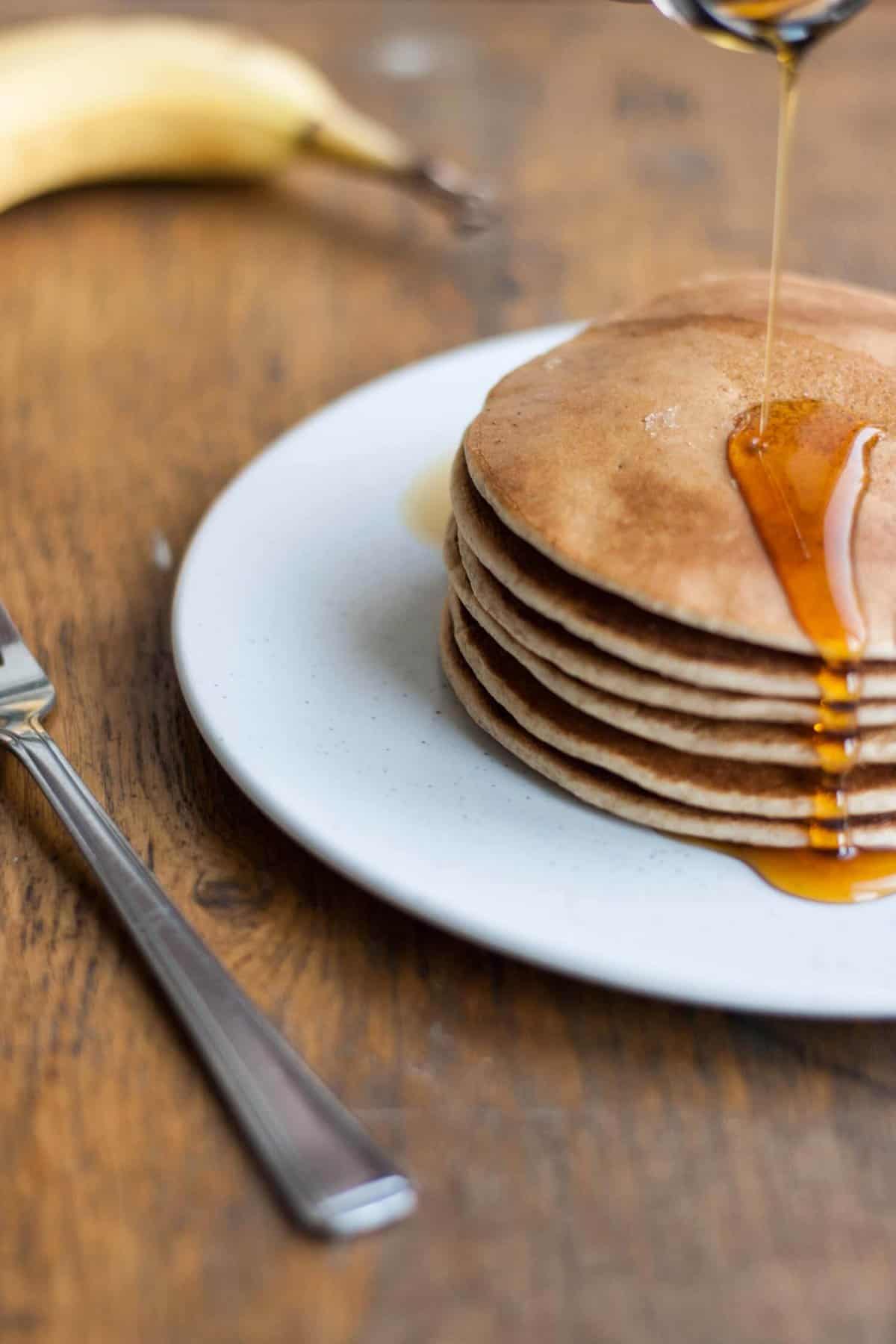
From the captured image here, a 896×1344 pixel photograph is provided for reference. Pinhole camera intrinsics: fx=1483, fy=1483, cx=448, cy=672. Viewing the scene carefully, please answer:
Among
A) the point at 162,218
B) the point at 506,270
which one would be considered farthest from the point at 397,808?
the point at 162,218

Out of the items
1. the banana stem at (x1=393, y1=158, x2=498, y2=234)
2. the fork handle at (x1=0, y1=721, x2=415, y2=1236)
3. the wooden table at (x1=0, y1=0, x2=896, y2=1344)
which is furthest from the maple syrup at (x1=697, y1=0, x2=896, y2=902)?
the banana stem at (x1=393, y1=158, x2=498, y2=234)

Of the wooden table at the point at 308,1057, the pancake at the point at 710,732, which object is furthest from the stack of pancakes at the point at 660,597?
the wooden table at the point at 308,1057

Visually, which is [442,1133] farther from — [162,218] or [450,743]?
[162,218]

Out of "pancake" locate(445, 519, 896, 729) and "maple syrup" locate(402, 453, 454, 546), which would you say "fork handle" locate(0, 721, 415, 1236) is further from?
"maple syrup" locate(402, 453, 454, 546)

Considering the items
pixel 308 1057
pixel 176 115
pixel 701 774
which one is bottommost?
pixel 308 1057

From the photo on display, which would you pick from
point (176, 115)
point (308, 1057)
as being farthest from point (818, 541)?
point (176, 115)

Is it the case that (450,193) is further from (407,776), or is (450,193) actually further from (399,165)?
(407,776)

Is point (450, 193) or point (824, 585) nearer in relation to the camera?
point (824, 585)
